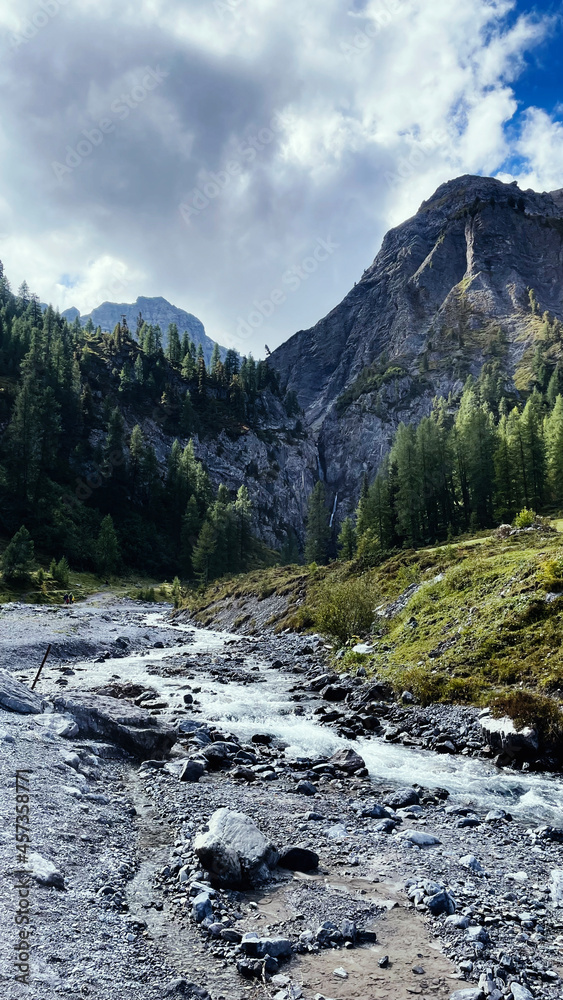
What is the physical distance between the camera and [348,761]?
14.7m

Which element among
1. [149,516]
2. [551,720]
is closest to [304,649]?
[551,720]

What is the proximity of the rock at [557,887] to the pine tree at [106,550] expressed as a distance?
94.6 m

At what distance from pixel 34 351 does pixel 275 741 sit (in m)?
132

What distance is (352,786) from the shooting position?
13.4 metres

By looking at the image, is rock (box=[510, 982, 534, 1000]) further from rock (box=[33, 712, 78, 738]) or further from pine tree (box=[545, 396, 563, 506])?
pine tree (box=[545, 396, 563, 506])

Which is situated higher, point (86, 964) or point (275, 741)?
point (86, 964)

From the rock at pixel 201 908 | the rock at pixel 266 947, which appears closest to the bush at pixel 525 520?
the rock at pixel 201 908

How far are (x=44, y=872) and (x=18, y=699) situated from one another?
9.74m

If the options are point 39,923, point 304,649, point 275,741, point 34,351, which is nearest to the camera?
point 39,923

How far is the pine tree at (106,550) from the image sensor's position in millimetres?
95312

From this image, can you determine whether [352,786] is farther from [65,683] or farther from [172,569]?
[172,569]

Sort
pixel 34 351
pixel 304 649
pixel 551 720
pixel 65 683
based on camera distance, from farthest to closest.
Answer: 1. pixel 34 351
2. pixel 304 649
3. pixel 65 683
4. pixel 551 720

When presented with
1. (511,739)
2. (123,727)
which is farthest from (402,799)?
(123,727)

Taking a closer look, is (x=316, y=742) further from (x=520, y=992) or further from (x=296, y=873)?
(x=520, y=992)
